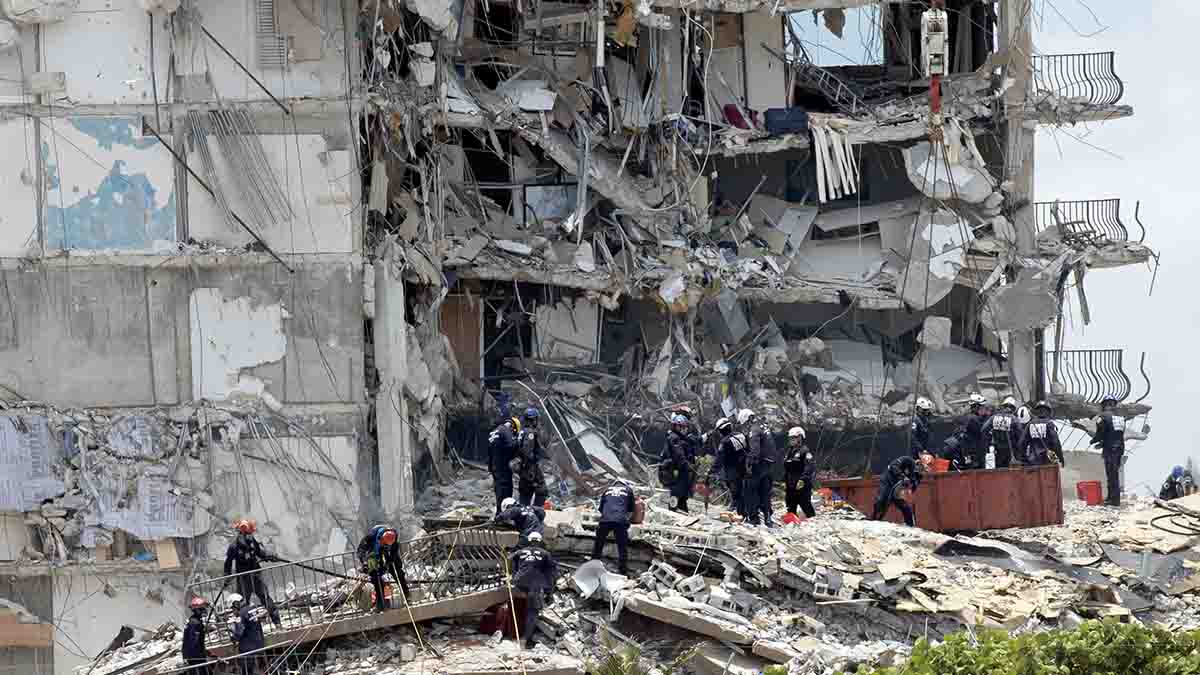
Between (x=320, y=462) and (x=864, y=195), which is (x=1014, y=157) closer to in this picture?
(x=864, y=195)

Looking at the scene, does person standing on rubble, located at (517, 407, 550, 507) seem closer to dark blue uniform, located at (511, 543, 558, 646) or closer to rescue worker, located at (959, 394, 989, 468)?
dark blue uniform, located at (511, 543, 558, 646)

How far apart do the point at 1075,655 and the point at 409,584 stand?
8910 millimetres

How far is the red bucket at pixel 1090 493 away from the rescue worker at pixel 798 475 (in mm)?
8161

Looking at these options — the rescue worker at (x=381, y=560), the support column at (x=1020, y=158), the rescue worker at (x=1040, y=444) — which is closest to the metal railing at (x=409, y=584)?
the rescue worker at (x=381, y=560)


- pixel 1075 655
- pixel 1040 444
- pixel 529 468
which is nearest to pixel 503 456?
pixel 529 468

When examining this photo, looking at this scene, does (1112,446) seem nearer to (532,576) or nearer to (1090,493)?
(1090,493)

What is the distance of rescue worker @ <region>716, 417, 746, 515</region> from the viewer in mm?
30953

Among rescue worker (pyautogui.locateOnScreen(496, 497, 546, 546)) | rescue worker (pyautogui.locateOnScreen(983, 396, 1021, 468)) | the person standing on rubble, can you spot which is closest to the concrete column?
the person standing on rubble

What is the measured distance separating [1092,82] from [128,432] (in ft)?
59.7

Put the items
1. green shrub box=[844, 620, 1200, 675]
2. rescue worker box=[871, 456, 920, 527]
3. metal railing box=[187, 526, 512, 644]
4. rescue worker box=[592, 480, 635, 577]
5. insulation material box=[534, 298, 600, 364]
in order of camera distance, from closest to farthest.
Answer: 1. green shrub box=[844, 620, 1200, 675]
2. metal railing box=[187, 526, 512, 644]
3. rescue worker box=[592, 480, 635, 577]
4. rescue worker box=[871, 456, 920, 527]
5. insulation material box=[534, 298, 600, 364]

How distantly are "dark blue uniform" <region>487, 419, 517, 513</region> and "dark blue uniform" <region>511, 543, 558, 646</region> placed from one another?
3.28m

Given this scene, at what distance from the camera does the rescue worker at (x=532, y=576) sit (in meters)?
27.3

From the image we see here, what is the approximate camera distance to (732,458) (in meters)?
31.1

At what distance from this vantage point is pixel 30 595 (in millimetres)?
35969
